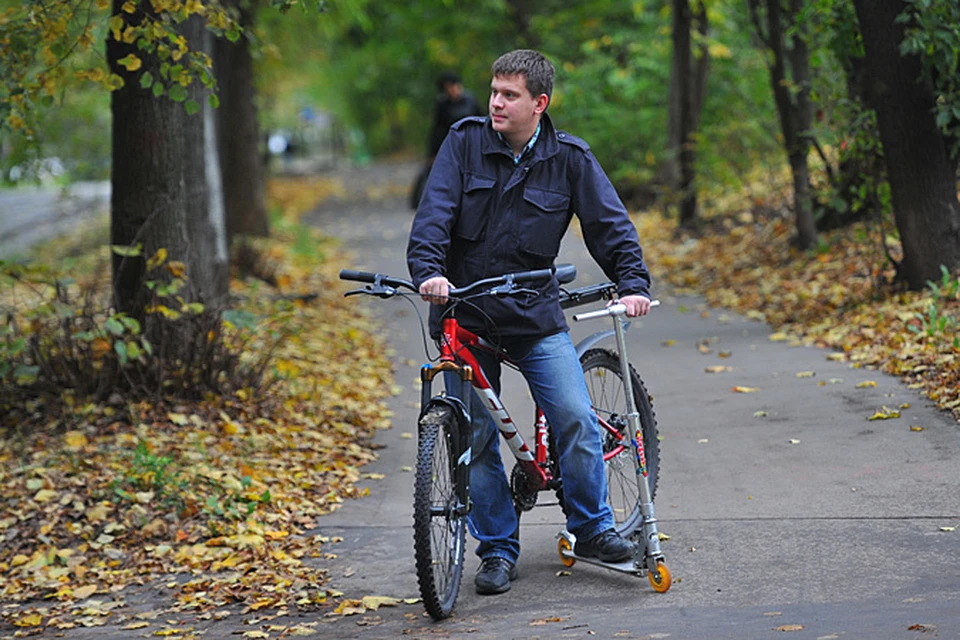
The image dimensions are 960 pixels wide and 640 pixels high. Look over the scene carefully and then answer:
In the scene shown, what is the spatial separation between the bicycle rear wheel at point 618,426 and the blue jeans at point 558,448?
0.30 meters

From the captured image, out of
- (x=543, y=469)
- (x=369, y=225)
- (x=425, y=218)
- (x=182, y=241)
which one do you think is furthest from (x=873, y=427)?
(x=369, y=225)

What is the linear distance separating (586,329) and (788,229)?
3839mm

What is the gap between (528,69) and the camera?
4793 mm

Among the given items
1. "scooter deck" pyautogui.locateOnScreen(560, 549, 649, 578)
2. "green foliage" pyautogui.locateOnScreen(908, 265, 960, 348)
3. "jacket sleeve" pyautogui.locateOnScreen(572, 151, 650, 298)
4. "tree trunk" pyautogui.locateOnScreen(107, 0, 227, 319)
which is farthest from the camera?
"tree trunk" pyautogui.locateOnScreen(107, 0, 227, 319)

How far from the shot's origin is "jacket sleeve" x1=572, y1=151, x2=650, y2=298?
16.1 feet

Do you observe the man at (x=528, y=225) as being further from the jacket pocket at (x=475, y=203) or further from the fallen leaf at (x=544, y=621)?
→ the fallen leaf at (x=544, y=621)

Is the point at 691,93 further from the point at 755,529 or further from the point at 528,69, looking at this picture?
the point at 528,69

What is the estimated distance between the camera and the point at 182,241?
28.5 ft

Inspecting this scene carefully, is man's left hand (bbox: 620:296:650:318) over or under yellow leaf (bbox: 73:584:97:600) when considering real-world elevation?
over

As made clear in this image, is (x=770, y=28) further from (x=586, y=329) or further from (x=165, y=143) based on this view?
(x=165, y=143)

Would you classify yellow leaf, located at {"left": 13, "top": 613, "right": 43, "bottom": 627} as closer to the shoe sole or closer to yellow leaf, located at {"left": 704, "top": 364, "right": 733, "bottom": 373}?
the shoe sole

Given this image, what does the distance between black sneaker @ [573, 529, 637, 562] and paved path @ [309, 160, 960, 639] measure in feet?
0.36

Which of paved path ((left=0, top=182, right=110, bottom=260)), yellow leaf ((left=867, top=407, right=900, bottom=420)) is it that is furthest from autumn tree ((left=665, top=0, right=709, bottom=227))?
→ yellow leaf ((left=867, top=407, right=900, bottom=420))

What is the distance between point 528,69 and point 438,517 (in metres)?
1.67
